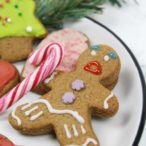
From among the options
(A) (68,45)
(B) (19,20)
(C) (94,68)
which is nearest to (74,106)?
(C) (94,68)

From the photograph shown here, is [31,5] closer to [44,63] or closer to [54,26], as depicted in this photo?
[54,26]

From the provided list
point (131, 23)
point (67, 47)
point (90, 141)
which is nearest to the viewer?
point (90, 141)

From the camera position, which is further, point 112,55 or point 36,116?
point 112,55

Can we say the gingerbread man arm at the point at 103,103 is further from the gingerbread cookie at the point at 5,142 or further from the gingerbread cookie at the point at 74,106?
the gingerbread cookie at the point at 5,142

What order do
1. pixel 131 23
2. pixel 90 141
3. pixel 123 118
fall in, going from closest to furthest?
pixel 90 141
pixel 123 118
pixel 131 23

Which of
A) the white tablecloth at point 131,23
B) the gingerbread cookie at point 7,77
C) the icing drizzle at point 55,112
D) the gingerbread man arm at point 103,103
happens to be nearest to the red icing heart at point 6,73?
the gingerbread cookie at point 7,77

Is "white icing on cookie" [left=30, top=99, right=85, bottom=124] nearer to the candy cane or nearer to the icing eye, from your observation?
the candy cane

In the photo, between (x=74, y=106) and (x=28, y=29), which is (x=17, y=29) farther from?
(x=74, y=106)
